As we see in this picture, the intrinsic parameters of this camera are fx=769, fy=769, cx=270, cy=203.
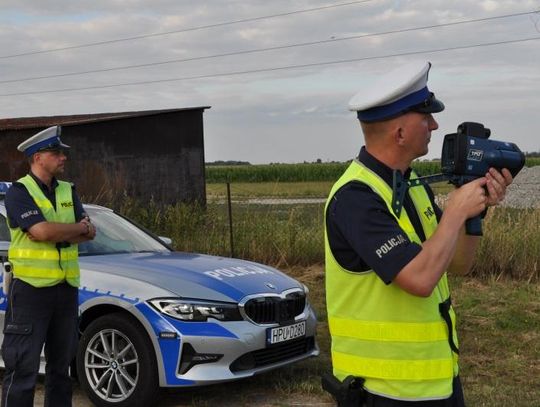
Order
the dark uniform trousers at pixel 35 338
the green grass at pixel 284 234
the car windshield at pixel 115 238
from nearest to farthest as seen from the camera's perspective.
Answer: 1. the dark uniform trousers at pixel 35 338
2. the car windshield at pixel 115 238
3. the green grass at pixel 284 234

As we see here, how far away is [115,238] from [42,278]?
6.47ft

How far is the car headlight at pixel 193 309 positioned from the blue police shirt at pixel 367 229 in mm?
2997

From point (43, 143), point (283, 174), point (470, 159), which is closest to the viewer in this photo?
point (470, 159)

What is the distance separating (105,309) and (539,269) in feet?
20.8

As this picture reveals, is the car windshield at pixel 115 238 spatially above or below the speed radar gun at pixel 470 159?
below

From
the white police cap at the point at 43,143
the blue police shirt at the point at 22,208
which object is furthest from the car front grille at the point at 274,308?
the white police cap at the point at 43,143

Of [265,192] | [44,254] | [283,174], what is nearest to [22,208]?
[44,254]

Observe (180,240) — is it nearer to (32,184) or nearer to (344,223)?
(32,184)

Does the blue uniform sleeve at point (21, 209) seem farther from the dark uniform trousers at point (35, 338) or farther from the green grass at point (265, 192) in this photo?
the green grass at point (265, 192)

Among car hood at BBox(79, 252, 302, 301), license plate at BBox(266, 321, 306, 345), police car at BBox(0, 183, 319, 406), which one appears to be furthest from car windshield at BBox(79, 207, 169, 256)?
license plate at BBox(266, 321, 306, 345)

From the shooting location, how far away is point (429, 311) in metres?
2.39

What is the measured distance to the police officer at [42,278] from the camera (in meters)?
4.57

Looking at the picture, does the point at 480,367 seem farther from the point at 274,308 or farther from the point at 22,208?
the point at 22,208

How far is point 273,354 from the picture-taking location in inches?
220
